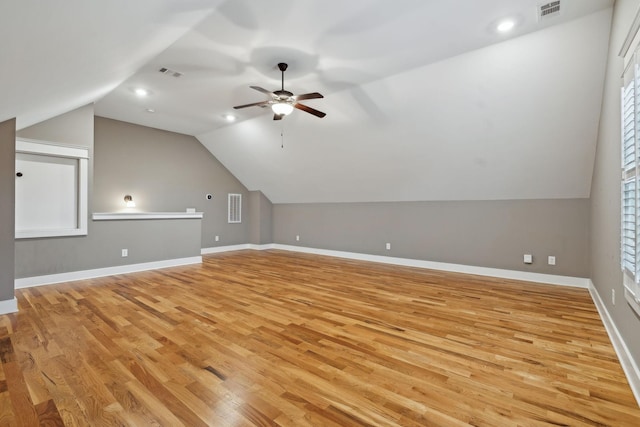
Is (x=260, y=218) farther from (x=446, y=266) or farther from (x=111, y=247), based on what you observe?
(x=446, y=266)

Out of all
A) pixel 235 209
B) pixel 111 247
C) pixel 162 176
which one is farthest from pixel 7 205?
pixel 235 209

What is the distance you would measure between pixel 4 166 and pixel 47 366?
2.27 m

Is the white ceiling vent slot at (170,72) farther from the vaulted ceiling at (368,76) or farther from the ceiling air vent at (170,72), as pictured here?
the vaulted ceiling at (368,76)

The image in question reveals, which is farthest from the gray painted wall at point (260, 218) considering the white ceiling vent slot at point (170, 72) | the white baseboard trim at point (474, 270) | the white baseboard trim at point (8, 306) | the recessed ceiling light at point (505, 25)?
the recessed ceiling light at point (505, 25)

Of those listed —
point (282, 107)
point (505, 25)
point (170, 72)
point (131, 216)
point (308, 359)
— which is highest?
point (505, 25)

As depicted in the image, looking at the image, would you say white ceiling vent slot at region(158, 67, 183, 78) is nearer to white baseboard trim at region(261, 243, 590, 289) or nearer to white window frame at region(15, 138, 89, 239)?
white window frame at region(15, 138, 89, 239)

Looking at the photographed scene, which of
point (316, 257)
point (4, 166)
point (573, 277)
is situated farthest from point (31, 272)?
point (573, 277)

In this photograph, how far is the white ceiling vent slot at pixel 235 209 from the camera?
8.20m

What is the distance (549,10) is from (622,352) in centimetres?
286

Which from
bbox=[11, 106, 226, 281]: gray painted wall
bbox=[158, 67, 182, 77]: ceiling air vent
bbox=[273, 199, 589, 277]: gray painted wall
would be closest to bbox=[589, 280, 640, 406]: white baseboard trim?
bbox=[273, 199, 589, 277]: gray painted wall

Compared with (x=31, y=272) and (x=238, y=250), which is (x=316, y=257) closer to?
(x=238, y=250)

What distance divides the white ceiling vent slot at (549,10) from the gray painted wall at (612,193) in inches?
16.4

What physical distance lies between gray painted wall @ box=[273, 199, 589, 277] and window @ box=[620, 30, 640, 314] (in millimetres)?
2765

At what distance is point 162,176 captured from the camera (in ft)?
22.5
